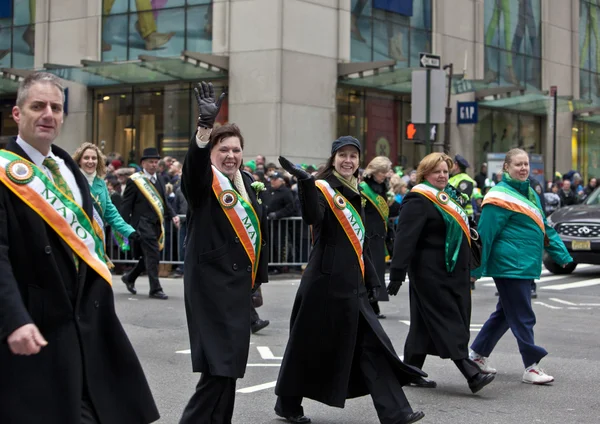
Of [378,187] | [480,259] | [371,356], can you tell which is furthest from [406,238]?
[378,187]

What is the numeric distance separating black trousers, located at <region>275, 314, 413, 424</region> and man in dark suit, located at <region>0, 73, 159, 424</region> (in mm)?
2200

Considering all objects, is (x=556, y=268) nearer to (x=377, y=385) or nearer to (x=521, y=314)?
(x=521, y=314)

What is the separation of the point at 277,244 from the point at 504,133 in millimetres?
19982

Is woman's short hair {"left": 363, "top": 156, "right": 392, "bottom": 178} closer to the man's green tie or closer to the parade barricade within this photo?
the parade barricade

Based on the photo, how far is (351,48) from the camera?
2773 centimetres

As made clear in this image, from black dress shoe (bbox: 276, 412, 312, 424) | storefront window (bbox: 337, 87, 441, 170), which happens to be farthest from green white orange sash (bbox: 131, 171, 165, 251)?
storefront window (bbox: 337, 87, 441, 170)

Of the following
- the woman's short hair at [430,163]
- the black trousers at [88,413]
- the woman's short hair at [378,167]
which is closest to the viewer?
the black trousers at [88,413]

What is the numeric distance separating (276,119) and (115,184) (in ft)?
29.5

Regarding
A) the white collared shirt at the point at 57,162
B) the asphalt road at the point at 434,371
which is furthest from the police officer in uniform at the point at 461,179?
the white collared shirt at the point at 57,162

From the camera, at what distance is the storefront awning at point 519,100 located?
31.0 m

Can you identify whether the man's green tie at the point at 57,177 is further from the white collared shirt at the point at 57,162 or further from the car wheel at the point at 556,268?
the car wheel at the point at 556,268

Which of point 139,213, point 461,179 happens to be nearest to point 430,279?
point 139,213

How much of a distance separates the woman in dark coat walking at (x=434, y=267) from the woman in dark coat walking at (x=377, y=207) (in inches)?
135

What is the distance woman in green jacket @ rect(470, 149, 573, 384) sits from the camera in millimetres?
7699
